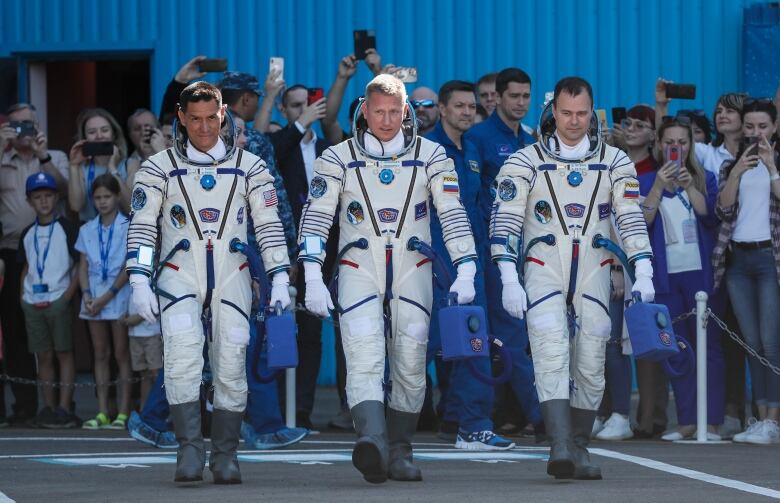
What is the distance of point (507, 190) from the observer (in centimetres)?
870

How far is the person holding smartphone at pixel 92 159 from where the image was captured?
12.5 meters

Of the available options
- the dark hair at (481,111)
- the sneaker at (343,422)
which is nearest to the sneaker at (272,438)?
the sneaker at (343,422)

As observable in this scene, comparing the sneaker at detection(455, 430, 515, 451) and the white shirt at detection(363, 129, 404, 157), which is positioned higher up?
the white shirt at detection(363, 129, 404, 157)

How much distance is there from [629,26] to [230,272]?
802 cm

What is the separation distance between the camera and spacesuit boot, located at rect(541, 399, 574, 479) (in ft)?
27.2

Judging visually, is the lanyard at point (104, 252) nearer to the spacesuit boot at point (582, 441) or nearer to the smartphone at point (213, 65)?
the smartphone at point (213, 65)

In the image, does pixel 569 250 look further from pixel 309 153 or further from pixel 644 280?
pixel 309 153

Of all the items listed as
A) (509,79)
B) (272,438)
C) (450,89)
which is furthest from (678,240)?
(272,438)

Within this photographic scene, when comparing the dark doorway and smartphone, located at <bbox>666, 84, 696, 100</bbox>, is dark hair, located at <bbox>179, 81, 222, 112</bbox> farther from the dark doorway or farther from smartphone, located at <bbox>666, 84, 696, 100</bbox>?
the dark doorway

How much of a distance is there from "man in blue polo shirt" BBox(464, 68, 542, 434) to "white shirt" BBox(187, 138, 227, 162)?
277 cm

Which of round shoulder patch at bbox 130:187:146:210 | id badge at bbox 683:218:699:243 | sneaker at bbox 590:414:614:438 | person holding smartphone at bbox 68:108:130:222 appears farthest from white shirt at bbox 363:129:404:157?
person holding smartphone at bbox 68:108:130:222

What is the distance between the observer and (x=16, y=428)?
41.0 ft

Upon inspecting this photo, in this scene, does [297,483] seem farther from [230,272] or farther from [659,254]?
[659,254]

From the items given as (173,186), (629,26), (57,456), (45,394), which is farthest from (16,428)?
(629,26)
